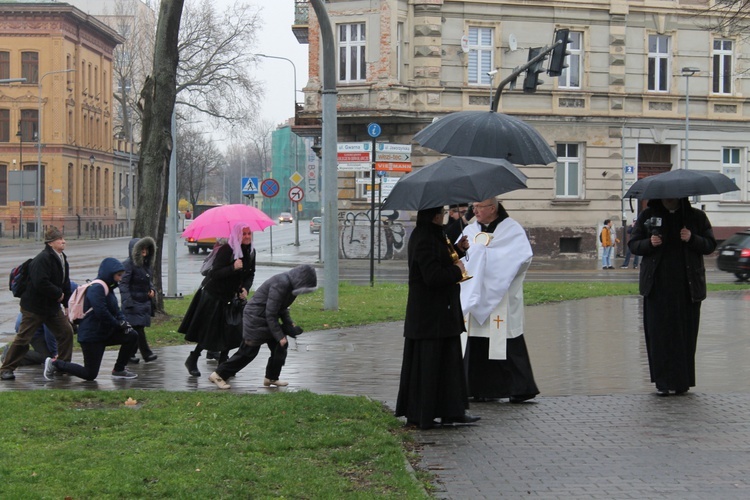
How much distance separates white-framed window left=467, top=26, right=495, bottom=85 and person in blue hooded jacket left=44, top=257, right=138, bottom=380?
98.6ft

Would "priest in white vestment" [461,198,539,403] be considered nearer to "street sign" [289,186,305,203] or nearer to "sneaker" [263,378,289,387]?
"sneaker" [263,378,289,387]

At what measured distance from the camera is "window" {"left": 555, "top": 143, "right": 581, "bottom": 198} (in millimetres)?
40781

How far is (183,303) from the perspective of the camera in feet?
68.1

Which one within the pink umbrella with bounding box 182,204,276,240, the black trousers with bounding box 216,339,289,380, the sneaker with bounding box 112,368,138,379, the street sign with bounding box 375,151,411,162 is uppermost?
the street sign with bounding box 375,151,411,162

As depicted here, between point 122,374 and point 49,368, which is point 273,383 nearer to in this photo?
point 122,374

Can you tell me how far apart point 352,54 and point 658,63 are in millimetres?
11829

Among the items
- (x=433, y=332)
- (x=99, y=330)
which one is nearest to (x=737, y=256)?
(x=99, y=330)

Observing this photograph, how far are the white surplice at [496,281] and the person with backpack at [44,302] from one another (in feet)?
14.7

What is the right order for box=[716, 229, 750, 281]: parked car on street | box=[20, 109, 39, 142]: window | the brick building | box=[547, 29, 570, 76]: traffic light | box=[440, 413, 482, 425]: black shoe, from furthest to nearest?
box=[20, 109, 39, 142]: window
the brick building
box=[716, 229, 750, 281]: parked car on street
box=[547, 29, 570, 76]: traffic light
box=[440, 413, 482, 425]: black shoe

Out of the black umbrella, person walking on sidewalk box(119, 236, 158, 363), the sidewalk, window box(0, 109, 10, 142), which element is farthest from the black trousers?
window box(0, 109, 10, 142)

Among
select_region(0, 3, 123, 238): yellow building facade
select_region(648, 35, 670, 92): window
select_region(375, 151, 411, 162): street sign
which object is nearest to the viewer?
select_region(375, 151, 411, 162): street sign

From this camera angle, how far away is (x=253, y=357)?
1087 centimetres

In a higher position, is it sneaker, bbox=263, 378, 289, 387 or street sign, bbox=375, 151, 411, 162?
street sign, bbox=375, 151, 411, 162

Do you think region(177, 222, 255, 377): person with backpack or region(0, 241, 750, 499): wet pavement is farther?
region(177, 222, 255, 377): person with backpack
